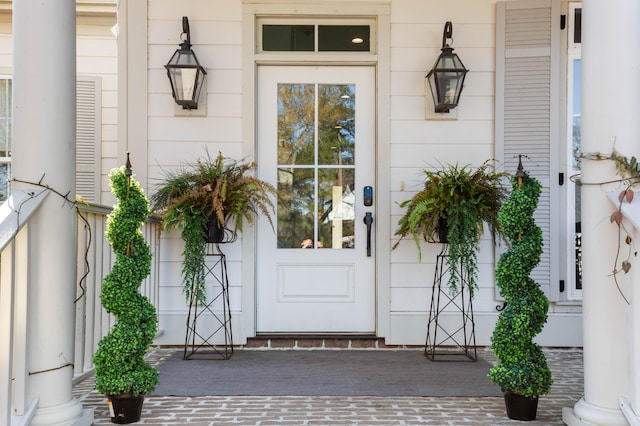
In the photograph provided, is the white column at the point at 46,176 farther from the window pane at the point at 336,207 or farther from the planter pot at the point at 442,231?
the planter pot at the point at 442,231

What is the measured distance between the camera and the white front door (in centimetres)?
414

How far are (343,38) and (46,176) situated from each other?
8.30 ft

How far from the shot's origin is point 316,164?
419cm

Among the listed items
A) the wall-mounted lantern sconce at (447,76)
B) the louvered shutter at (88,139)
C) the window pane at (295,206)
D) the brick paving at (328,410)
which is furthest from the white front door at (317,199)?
the louvered shutter at (88,139)

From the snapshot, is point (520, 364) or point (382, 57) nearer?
point (520, 364)

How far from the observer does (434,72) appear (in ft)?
12.9

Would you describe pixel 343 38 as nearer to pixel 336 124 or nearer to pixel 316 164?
pixel 336 124

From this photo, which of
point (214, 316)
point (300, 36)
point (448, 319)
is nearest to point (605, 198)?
point (448, 319)

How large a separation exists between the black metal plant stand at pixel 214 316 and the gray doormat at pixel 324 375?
0.55ft

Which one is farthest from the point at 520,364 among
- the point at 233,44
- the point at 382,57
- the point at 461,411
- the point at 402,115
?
the point at 233,44

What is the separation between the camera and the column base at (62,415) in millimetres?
2230

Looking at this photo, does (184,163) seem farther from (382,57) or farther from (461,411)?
(461,411)

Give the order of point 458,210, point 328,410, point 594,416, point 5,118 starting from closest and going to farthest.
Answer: point 594,416 → point 328,410 → point 458,210 → point 5,118

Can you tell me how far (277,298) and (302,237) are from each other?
1.59 feet
